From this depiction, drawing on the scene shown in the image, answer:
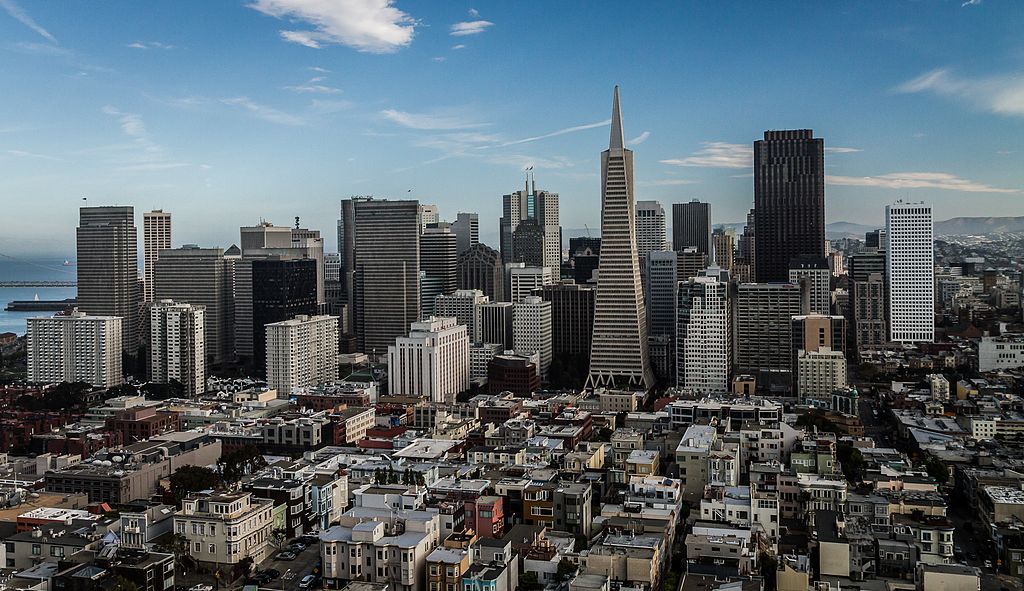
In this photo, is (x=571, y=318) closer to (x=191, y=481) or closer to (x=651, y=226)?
(x=651, y=226)

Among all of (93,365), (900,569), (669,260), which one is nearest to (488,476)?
(900,569)

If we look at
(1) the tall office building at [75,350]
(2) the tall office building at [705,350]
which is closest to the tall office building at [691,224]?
(2) the tall office building at [705,350]

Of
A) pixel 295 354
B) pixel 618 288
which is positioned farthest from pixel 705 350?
pixel 295 354

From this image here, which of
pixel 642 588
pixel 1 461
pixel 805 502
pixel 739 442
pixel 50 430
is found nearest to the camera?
pixel 642 588

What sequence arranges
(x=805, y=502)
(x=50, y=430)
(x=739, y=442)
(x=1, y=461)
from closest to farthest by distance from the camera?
1. (x=805, y=502)
2. (x=739, y=442)
3. (x=1, y=461)
4. (x=50, y=430)

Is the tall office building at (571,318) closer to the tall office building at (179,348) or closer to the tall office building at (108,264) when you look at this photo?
the tall office building at (179,348)

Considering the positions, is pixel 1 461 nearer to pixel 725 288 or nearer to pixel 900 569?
pixel 900 569

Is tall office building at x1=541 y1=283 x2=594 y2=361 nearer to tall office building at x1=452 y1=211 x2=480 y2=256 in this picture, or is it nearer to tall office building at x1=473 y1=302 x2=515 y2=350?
→ tall office building at x1=473 y1=302 x2=515 y2=350
